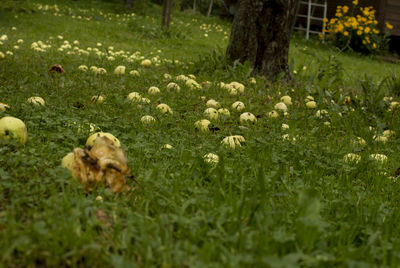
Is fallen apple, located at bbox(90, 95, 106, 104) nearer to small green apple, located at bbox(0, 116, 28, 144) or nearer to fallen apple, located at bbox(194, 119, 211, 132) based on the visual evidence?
fallen apple, located at bbox(194, 119, 211, 132)

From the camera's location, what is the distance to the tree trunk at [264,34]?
245 inches

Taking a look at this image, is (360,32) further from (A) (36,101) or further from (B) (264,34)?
(A) (36,101)

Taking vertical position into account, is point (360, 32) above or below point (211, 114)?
above

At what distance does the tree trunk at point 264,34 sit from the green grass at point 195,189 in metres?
1.54

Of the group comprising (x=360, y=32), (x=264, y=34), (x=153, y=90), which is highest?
(x=360, y=32)

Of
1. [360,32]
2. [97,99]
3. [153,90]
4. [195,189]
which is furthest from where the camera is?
[360,32]

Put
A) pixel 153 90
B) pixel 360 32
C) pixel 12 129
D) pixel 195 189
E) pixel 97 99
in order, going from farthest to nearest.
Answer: pixel 360 32 → pixel 153 90 → pixel 97 99 → pixel 12 129 → pixel 195 189

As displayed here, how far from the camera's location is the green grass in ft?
5.17

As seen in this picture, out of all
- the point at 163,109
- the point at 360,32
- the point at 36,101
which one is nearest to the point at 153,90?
the point at 163,109

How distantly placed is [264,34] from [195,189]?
4859 millimetres

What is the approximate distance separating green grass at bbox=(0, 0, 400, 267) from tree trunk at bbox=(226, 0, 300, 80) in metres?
1.54

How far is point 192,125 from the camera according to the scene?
3.70 m

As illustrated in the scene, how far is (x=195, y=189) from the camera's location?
2.11m

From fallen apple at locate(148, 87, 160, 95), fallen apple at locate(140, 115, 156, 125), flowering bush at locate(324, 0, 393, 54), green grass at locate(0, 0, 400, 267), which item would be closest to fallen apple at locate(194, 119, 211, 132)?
green grass at locate(0, 0, 400, 267)
